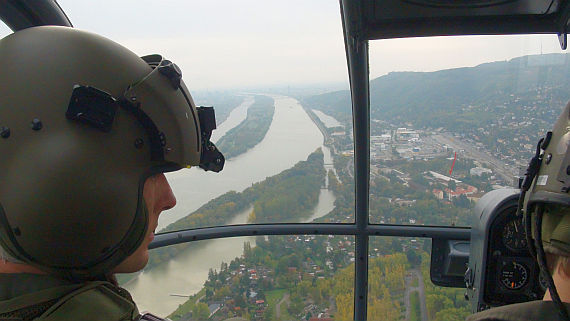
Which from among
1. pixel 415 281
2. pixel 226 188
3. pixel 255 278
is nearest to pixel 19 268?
pixel 226 188

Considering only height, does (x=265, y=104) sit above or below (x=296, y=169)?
above

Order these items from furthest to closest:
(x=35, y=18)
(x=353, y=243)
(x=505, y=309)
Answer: (x=353, y=243) → (x=35, y=18) → (x=505, y=309)

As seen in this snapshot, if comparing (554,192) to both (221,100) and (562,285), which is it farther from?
(221,100)

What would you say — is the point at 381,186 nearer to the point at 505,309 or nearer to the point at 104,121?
the point at 505,309

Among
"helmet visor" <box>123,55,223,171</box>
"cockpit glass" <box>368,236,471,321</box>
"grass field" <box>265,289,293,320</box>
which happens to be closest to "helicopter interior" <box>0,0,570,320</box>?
"cockpit glass" <box>368,236,471,321</box>

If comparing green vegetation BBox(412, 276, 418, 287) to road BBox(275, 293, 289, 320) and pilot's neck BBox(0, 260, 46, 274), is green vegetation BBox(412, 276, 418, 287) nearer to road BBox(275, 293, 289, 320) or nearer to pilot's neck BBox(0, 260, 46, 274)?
road BBox(275, 293, 289, 320)

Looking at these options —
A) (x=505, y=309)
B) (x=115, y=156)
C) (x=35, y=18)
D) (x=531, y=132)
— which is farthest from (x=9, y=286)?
(x=531, y=132)
